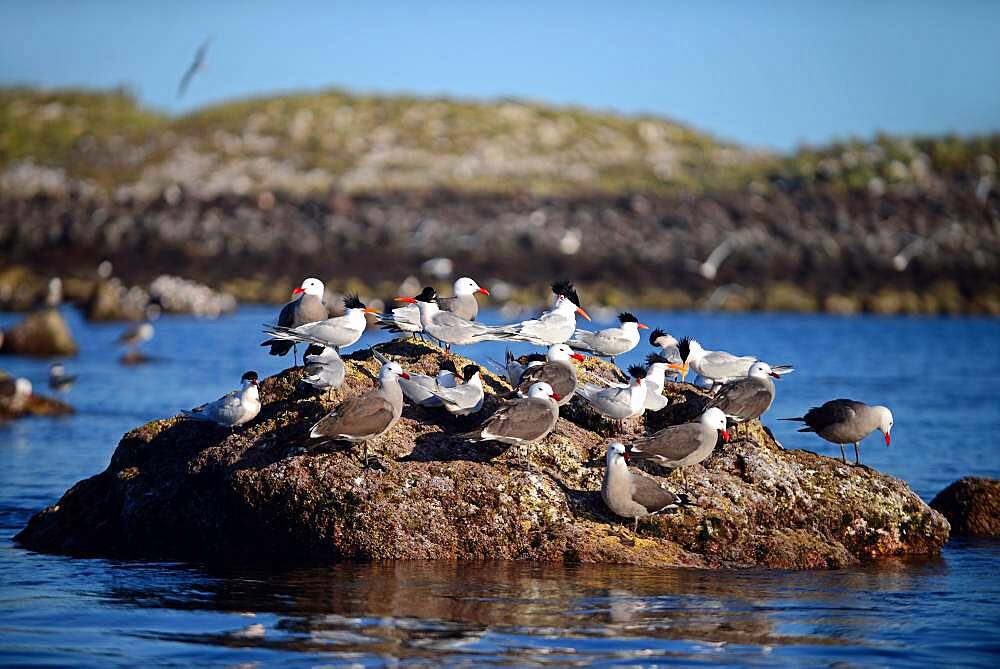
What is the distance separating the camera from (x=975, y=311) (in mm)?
58281

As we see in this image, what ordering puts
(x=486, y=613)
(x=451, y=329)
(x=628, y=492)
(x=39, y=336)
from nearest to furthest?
(x=486, y=613) < (x=628, y=492) < (x=451, y=329) < (x=39, y=336)

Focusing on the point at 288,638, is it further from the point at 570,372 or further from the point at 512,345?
the point at 512,345

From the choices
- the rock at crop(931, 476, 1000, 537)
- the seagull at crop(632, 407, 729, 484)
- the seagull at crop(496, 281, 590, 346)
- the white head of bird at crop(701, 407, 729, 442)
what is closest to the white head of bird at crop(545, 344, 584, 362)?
the seagull at crop(496, 281, 590, 346)

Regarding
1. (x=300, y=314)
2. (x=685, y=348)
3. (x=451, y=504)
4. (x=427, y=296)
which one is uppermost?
(x=427, y=296)

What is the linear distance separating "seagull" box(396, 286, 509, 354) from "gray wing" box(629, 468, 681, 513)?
2653 millimetres

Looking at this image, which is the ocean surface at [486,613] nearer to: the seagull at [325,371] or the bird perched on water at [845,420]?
the bird perched on water at [845,420]

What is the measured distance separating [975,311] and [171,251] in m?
38.1

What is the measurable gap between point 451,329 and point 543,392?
2.23 metres

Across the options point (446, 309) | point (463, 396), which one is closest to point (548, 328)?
point (446, 309)

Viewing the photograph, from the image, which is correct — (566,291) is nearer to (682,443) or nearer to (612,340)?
(612,340)

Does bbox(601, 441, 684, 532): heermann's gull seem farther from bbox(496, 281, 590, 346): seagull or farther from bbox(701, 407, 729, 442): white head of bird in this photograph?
bbox(496, 281, 590, 346): seagull

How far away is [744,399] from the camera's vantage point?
12.1 metres

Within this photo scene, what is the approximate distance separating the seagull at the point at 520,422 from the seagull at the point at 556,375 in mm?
614

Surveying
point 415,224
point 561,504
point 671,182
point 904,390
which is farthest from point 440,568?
point 671,182
